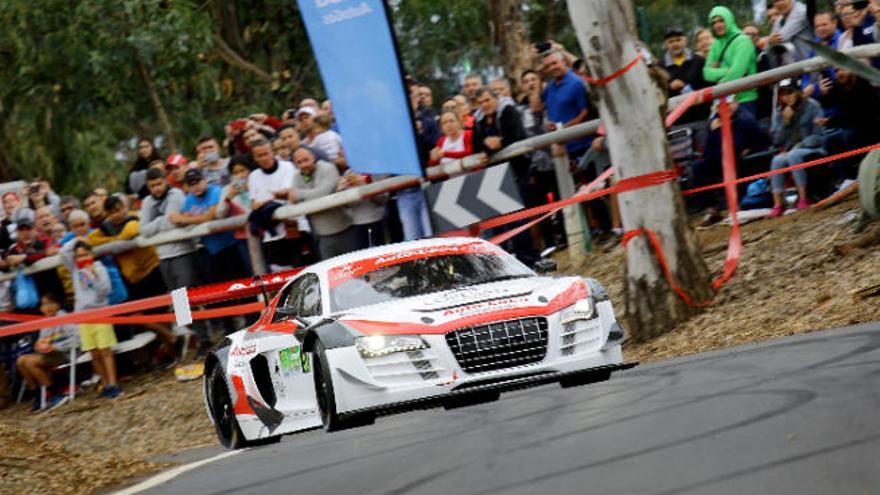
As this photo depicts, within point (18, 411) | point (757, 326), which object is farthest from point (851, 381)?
point (18, 411)

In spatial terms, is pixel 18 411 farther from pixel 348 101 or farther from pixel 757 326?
pixel 757 326

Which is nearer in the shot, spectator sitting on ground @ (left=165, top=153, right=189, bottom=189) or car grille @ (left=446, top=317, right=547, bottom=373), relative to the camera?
car grille @ (left=446, top=317, right=547, bottom=373)

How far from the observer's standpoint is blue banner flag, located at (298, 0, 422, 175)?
18.1 meters

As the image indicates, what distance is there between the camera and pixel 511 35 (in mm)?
25094

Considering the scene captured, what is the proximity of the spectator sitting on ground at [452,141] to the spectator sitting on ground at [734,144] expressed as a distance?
2.44 metres

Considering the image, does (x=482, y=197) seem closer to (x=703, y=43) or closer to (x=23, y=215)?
(x=703, y=43)

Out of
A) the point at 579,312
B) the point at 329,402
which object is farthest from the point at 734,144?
the point at 329,402

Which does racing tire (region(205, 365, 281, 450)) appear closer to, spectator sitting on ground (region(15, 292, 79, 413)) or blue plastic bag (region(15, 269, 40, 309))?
spectator sitting on ground (region(15, 292, 79, 413))

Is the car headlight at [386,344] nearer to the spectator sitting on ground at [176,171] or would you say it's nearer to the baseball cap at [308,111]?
the baseball cap at [308,111]

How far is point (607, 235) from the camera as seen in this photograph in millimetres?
20078

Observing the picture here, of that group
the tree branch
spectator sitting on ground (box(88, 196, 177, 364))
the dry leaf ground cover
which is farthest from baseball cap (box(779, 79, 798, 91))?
the tree branch

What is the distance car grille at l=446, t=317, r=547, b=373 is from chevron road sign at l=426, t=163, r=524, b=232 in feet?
21.7

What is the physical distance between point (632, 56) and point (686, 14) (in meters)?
23.4

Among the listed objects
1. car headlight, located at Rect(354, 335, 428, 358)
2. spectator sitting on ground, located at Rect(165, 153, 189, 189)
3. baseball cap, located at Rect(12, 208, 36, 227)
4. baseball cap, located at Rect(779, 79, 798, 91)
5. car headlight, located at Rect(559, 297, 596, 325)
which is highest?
spectator sitting on ground, located at Rect(165, 153, 189, 189)
